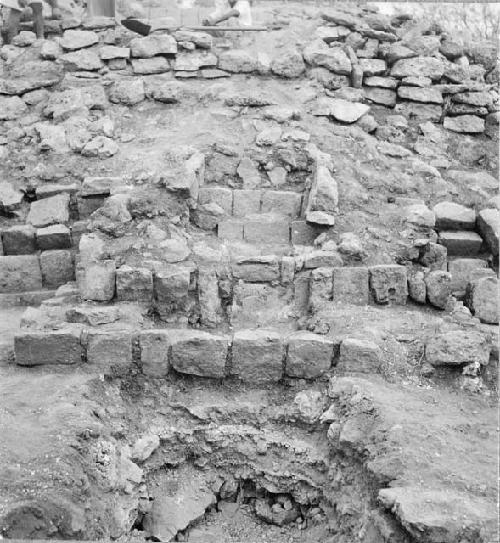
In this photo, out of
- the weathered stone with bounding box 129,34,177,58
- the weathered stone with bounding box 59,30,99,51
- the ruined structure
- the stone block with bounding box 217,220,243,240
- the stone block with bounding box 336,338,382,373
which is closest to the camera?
the ruined structure

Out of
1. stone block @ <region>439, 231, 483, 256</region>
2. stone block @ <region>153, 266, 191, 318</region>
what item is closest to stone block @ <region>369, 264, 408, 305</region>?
stone block @ <region>439, 231, 483, 256</region>

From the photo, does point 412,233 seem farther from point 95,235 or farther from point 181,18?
point 181,18

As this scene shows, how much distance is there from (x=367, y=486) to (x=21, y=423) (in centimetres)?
256

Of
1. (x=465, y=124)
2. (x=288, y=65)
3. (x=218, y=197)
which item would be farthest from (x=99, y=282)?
(x=465, y=124)

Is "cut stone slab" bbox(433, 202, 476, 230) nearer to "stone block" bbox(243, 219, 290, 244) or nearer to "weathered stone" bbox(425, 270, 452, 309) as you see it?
"weathered stone" bbox(425, 270, 452, 309)

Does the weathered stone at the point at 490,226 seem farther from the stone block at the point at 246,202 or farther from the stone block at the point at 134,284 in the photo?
the stone block at the point at 134,284

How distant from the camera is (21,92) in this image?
9.36m

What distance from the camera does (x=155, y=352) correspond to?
19.6 feet

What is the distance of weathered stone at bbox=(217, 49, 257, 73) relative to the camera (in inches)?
371

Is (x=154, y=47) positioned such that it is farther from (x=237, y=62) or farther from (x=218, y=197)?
(x=218, y=197)

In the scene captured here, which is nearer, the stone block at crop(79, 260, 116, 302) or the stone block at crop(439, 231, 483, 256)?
the stone block at crop(79, 260, 116, 302)

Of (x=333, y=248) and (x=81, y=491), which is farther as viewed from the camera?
(x=333, y=248)

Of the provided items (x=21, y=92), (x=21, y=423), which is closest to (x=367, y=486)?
(x=21, y=423)

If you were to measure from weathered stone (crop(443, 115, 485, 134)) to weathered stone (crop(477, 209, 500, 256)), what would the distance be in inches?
90.8
